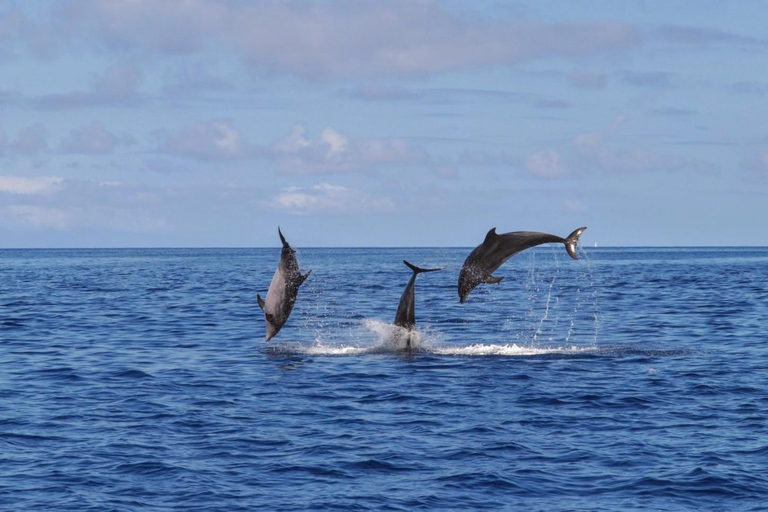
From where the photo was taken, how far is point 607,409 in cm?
1788

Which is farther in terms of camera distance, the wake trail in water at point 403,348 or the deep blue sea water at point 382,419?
the wake trail in water at point 403,348

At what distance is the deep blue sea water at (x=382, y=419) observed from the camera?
1296 centimetres

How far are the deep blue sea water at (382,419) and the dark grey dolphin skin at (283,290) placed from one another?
4.21 feet

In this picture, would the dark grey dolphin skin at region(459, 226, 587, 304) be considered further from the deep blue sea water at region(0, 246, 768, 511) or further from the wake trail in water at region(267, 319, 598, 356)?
the wake trail in water at region(267, 319, 598, 356)

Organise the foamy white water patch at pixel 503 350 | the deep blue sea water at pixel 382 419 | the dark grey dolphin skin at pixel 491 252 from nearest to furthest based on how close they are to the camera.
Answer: the deep blue sea water at pixel 382 419 < the dark grey dolphin skin at pixel 491 252 < the foamy white water patch at pixel 503 350

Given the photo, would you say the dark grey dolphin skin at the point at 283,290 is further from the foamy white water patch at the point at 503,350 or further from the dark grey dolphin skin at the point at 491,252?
the foamy white water patch at the point at 503,350

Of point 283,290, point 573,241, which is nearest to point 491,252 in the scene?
point 573,241

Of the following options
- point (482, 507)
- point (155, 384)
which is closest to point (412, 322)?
point (155, 384)

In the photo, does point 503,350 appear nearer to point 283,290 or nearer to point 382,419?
point 283,290

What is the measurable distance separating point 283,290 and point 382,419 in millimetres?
6711

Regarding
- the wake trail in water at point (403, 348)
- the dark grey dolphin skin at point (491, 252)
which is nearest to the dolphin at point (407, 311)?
the wake trail in water at point (403, 348)

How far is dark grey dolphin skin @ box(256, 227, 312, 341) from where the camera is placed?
2256 centimetres

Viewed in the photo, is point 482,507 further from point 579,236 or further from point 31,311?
point 31,311

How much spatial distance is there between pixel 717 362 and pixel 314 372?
1051 cm
